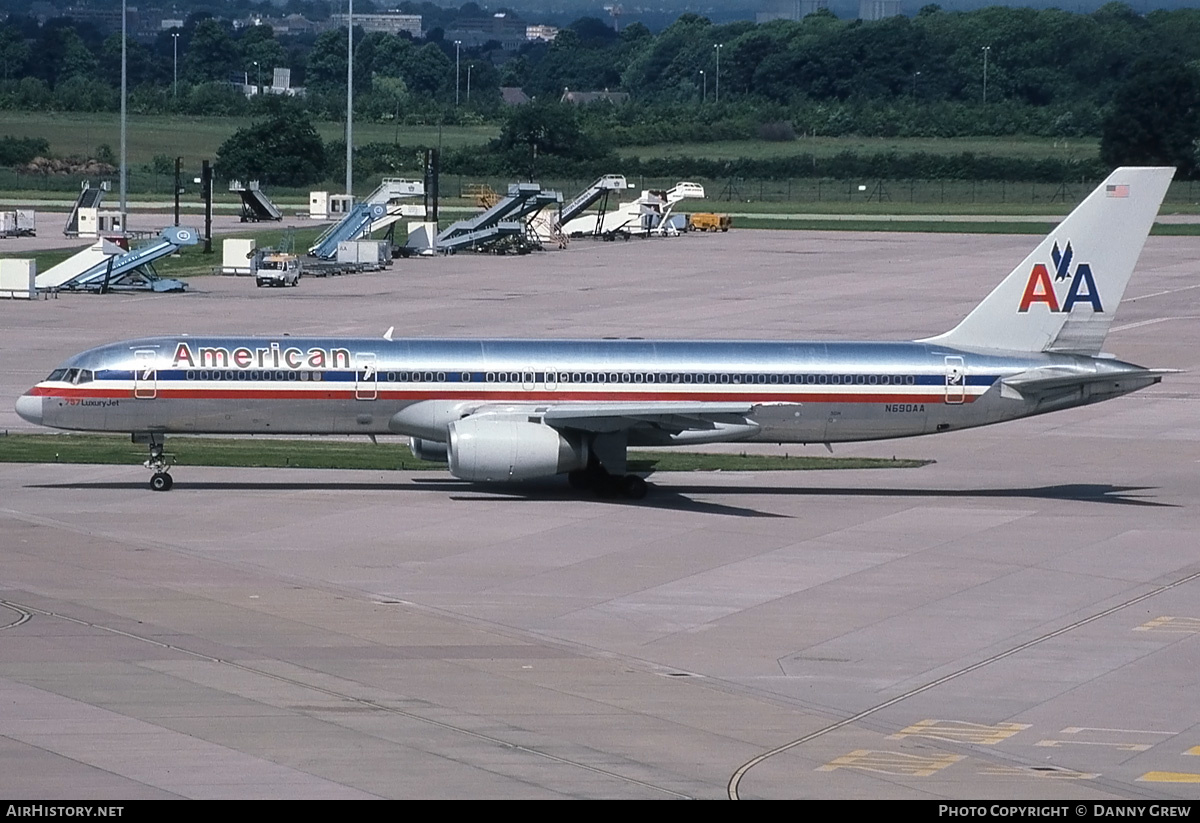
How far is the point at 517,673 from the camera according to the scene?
1074 inches

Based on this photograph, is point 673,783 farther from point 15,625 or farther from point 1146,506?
point 1146,506

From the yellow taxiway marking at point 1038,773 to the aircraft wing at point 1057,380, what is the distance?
21.2m

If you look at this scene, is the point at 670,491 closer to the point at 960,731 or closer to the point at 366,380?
the point at 366,380

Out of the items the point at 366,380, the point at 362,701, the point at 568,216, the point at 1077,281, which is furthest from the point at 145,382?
the point at 568,216

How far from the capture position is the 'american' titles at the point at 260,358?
42.6 m

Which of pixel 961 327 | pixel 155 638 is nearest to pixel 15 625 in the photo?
pixel 155 638

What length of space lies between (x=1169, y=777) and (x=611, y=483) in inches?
847

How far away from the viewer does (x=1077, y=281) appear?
144 ft

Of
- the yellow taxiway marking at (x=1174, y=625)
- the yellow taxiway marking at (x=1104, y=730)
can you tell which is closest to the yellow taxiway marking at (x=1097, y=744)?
the yellow taxiway marking at (x=1104, y=730)

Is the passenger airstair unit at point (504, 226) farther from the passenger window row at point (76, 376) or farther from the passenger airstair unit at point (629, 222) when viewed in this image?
the passenger window row at point (76, 376)

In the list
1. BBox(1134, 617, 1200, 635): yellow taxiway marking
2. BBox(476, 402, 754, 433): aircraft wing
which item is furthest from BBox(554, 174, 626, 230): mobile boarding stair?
BBox(1134, 617, 1200, 635): yellow taxiway marking

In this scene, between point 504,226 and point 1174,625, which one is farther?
point 504,226

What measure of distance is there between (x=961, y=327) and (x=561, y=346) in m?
9.87

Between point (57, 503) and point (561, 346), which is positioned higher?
point (561, 346)
